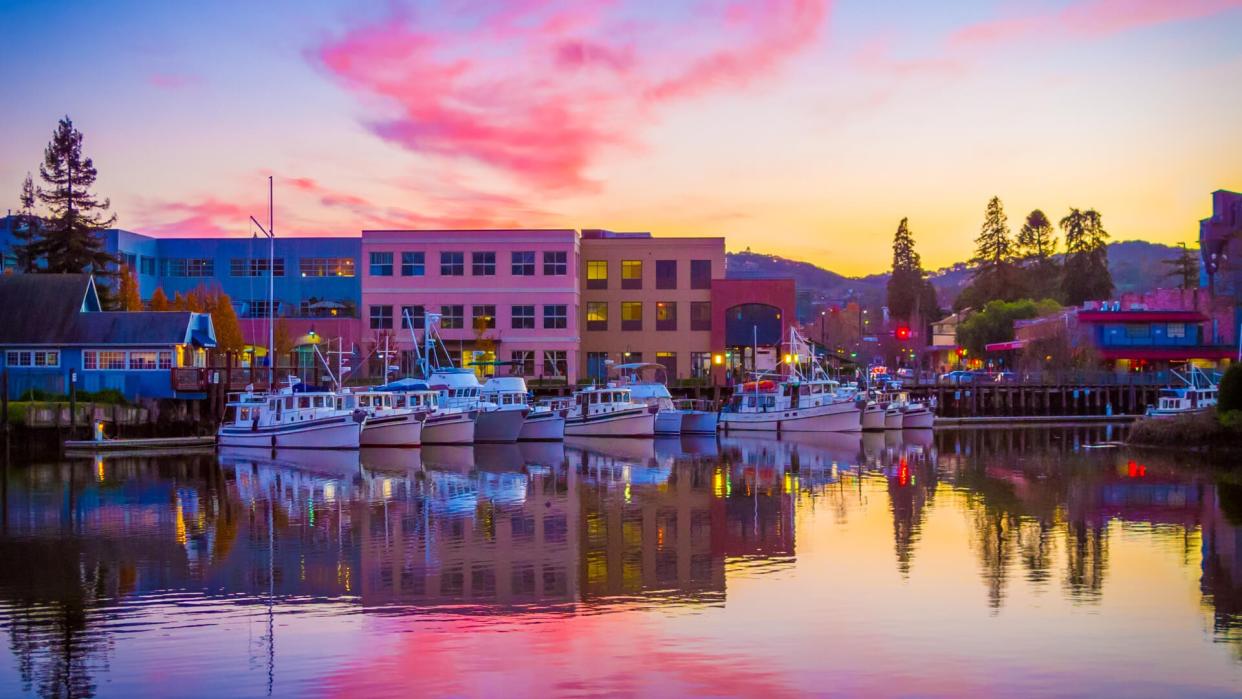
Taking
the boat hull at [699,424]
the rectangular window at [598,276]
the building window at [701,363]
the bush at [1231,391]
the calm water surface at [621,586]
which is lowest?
the calm water surface at [621,586]

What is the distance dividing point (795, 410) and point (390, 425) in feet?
87.7

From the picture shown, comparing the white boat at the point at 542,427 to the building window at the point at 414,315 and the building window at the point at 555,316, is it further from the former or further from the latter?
the building window at the point at 414,315

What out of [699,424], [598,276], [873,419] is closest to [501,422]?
[699,424]

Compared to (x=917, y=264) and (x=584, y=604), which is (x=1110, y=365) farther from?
(x=584, y=604)

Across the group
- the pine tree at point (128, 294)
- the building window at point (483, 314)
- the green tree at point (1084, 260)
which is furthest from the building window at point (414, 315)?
the green tree at point (1084, 260)

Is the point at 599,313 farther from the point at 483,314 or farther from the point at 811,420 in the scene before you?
the point at 811,420

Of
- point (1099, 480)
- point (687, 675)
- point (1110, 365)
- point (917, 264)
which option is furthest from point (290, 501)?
point (917, 264)

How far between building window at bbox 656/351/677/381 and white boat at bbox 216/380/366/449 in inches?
1538

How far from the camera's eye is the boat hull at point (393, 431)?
201ft

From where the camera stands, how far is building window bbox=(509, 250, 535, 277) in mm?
93875

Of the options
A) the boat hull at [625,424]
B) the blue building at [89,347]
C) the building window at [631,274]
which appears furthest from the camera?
the building window at [631,274]

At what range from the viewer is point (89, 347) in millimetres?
67875

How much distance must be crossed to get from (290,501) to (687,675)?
2391 cm

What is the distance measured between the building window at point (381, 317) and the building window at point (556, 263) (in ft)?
38.7
